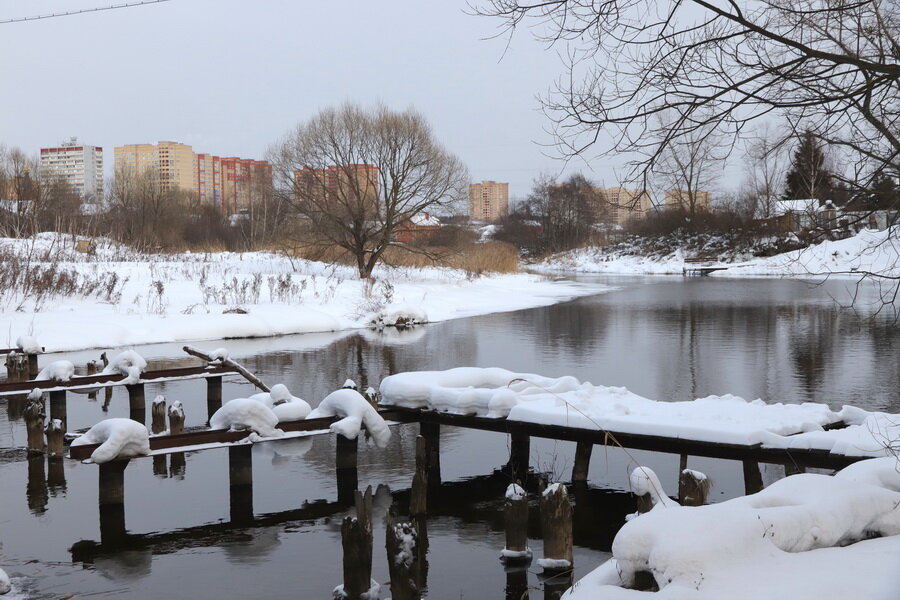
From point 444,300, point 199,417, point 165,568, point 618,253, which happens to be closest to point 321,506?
point 165,568

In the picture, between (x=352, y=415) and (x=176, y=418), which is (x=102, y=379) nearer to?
(x=176, y=418)

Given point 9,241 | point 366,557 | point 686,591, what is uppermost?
point 9,241

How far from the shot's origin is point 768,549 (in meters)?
3.93

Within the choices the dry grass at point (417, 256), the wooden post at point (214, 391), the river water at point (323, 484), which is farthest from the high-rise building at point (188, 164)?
the wooden post at point (214, 391)

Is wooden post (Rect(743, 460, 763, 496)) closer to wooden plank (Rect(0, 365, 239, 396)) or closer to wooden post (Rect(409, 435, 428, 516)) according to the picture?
wooden post (Rect(409, 435, 428, 516))

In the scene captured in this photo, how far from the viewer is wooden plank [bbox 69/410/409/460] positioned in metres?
7.23

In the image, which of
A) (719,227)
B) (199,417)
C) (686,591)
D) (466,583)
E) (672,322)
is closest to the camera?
(686,591)

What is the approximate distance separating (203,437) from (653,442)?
4.25 meters

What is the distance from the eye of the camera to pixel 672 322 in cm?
2467

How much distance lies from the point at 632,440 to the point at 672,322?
686 inches

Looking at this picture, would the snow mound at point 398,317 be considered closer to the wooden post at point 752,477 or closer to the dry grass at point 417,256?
the dry grass at point 417,256

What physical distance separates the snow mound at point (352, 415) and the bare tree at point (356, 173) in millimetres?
26412

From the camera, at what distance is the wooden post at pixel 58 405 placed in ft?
36.1

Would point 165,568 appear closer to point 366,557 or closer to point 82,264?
point 366,557
